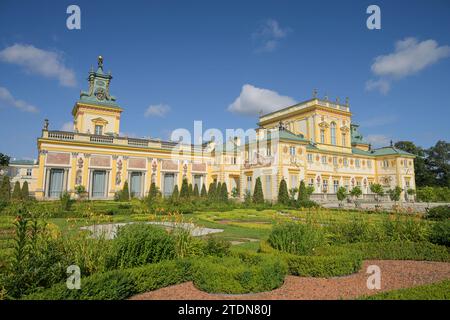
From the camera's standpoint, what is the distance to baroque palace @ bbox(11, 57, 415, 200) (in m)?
29.2

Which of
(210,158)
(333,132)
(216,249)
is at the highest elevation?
(333,132)

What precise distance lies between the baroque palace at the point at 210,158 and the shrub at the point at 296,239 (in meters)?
23.0

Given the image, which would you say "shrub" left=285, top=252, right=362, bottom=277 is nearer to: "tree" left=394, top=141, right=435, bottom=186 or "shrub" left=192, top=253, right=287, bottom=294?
"shrub" left=192, top=253, right=287, bottom=294

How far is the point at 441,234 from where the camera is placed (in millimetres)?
7844

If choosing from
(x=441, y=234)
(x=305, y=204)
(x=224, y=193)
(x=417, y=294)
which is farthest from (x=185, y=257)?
(x=224, y=193)

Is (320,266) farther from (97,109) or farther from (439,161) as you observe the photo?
(439,161)

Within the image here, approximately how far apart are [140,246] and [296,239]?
11.6ft

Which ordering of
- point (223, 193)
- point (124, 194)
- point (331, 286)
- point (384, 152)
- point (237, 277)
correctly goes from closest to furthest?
point (237, 277), point (331, 286), point (223, 193), point (124, 194), point (384, 152)

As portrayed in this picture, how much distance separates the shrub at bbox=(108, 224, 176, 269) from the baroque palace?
2476 cm

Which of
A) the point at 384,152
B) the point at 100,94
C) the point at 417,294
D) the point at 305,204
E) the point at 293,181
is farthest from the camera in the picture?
the point at 384,152

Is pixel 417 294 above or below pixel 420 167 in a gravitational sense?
below
